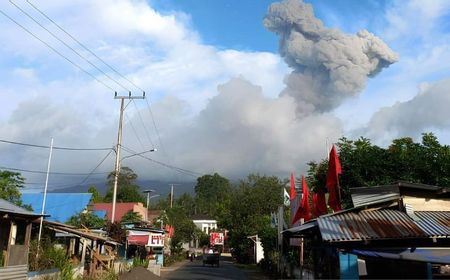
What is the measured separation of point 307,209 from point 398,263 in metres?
9.03

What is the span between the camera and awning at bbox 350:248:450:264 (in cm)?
1105

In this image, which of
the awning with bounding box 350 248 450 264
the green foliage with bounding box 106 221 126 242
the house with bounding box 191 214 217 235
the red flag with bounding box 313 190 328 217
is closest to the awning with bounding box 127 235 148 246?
the green foliage with bounding box 106 221 126 242

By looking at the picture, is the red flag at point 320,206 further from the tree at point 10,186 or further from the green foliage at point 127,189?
the green foliage at point 127,189

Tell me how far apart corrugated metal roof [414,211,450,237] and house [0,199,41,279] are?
13159mm

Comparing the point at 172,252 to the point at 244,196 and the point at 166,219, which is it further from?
the point at 244,196

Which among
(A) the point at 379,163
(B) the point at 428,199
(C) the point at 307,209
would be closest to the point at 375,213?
(B) the point at 428,199

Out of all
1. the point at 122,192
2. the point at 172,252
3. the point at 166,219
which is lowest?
the point at 172,252

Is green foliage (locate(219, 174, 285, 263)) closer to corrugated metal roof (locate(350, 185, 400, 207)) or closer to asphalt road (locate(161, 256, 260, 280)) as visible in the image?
asphalt road (locate(161, 256, 260, 280))

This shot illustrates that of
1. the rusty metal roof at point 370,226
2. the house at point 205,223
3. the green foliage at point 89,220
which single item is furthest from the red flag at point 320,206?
the house at point 205,223

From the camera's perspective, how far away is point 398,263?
13.5m

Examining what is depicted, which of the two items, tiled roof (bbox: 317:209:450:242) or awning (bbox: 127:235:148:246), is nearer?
tiled roof (bbox: 317:209:450:242)

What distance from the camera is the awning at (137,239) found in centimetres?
3794

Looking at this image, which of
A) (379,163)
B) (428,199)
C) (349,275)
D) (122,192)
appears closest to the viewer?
(349,275)

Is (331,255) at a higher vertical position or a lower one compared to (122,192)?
lower
